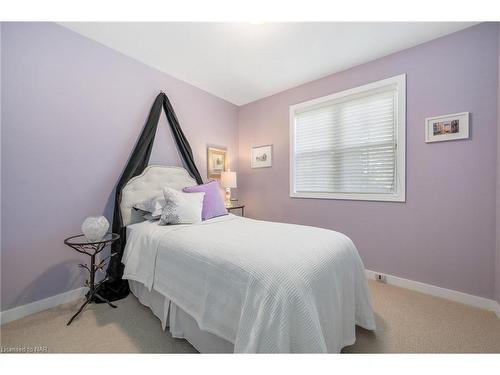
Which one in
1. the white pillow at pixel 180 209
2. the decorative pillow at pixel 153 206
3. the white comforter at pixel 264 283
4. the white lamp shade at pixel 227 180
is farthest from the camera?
the white lamp shade at pixel 227 180

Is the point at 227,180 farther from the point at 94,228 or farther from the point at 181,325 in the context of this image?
the point at 181,325

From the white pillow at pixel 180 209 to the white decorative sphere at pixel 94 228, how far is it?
0.46m

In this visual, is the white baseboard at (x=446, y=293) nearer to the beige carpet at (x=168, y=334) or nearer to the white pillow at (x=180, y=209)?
the beige carpet at (x=168, y=334)

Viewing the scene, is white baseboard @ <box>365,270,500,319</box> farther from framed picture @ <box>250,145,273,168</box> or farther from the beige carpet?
framed picture @ <box>250,145,273,168</box>

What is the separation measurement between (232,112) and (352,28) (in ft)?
7.07

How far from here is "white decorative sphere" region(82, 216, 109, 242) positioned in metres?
1.57

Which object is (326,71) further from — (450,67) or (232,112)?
(232,112)

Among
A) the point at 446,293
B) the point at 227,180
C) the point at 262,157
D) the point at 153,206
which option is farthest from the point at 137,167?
the point at 446,293

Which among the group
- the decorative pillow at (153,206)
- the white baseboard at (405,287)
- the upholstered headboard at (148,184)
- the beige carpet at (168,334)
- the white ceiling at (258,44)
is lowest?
the beige carpet at (168,334)

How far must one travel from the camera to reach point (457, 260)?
6.20 ft

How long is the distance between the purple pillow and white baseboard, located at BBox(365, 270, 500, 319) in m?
1.98

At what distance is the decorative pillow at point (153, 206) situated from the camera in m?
2.06

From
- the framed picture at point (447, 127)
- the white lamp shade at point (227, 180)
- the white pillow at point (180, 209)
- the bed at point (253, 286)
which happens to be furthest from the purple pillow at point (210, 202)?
the framed picture at point (447, 127)
